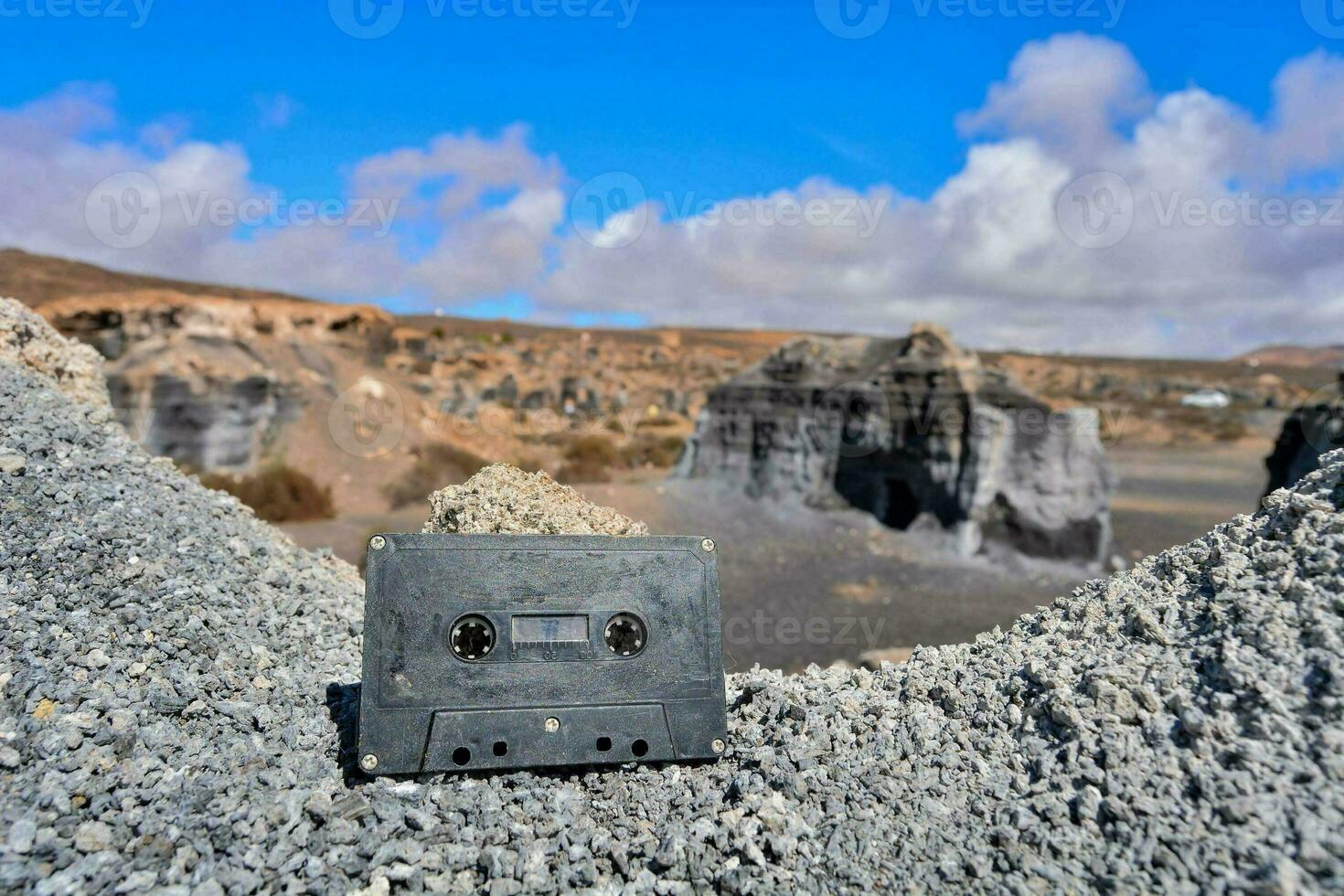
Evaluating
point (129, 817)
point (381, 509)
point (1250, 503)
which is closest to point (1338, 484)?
point (129, 817)

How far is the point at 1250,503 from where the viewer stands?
23.8 metres

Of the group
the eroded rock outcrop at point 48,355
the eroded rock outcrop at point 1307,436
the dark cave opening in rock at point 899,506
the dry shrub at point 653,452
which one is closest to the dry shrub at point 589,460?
the dry shrub at point 653,452

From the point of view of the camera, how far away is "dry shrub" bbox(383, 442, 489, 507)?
18141mm

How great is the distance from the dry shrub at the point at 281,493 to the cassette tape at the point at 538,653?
14.1 meters

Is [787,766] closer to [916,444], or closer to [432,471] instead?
[916,444]

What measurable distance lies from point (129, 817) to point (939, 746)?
2.35 m

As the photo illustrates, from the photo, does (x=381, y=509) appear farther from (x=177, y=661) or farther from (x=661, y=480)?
(x=177, y=661)

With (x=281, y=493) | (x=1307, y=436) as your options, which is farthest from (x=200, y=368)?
(x=1307, y=436)

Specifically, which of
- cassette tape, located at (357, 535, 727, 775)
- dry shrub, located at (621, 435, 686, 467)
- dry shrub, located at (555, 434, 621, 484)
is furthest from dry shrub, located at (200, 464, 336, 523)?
cassette tape, located at (357, 535, 727, 775)

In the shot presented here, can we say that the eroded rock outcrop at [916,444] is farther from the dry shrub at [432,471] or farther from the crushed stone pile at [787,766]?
the crushed stone pile at [787,766]

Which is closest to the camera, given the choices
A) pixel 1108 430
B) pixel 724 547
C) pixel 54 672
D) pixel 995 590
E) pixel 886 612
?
pixel 54 672

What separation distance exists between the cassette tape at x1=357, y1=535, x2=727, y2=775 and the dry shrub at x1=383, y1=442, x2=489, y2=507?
1448cm

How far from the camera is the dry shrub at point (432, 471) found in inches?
714

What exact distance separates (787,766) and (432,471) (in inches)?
667
